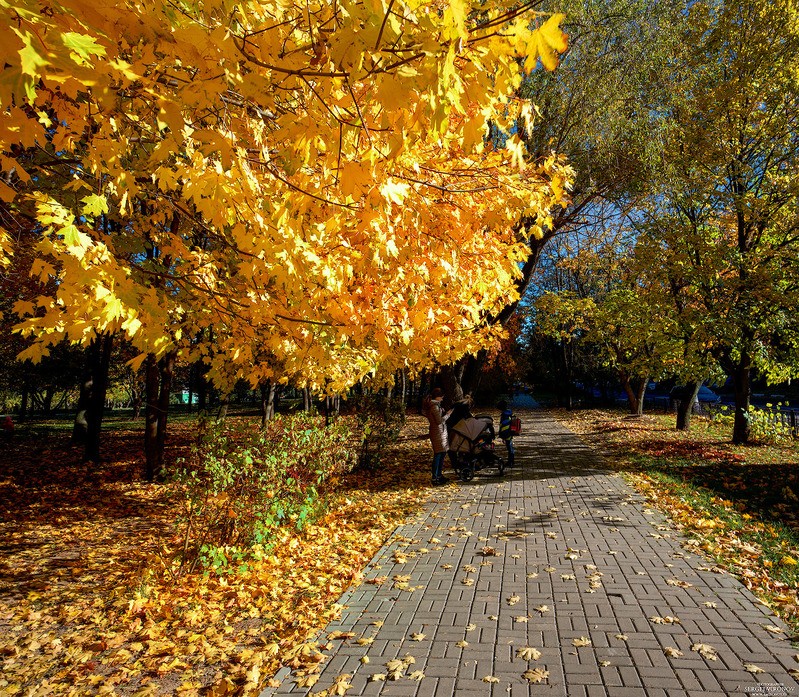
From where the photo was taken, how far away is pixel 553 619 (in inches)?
157

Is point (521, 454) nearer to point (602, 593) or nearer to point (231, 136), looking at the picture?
point (602, 593)

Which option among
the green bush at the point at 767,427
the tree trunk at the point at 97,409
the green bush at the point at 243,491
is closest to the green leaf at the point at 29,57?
the green bush at the point at 243,491

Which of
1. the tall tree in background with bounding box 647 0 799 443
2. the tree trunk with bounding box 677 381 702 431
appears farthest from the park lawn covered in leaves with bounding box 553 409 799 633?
the tall tree in background with bounding box 647 0 799 443

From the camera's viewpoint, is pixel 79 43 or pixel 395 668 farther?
pixel 395 668

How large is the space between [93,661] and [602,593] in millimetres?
4101

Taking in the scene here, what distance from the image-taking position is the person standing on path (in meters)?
9.39

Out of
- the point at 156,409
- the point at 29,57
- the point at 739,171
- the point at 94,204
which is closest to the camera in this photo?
the point at 29,57

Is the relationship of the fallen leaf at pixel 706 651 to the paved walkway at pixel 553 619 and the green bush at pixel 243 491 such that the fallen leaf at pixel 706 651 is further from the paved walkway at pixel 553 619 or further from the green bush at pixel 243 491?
the green bush at pixel 243 491

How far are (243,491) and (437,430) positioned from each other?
454cm

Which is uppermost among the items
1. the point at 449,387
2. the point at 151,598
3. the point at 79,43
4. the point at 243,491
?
the point at 79,43

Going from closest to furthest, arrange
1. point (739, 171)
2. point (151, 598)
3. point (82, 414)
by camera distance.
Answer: point (151, 598) → point (739, 171) → point (82, 414)

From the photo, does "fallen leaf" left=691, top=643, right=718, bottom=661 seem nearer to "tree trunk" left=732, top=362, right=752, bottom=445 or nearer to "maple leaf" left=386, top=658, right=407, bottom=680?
"maple leaf" left=386, top=658, right=407, bottom=680

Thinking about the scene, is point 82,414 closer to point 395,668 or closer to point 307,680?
point 307,680

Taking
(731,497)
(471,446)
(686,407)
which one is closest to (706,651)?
(731,497)
